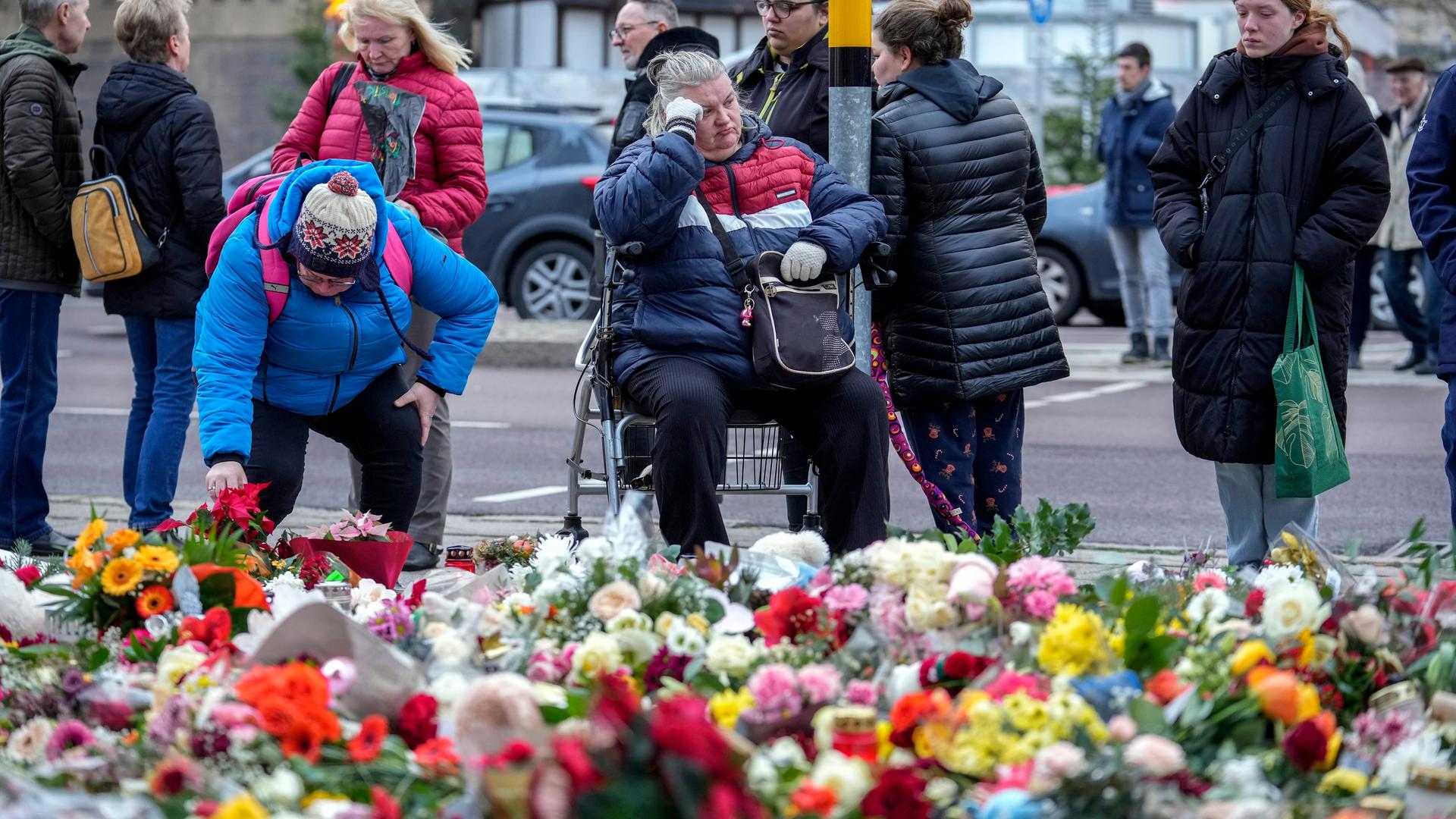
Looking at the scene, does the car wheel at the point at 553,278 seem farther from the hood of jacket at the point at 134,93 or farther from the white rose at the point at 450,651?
the white rose at the point at 450,651

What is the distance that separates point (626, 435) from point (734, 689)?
2.51m

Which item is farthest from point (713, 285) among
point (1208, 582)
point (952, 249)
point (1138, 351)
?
point (1138, 351)

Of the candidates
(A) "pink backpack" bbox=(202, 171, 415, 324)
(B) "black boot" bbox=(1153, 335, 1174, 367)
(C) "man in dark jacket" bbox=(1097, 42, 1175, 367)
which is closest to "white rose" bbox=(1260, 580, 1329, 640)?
(A) "pink backpack" bbox=(202, 171, 415, 324)

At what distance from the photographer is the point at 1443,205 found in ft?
16.3

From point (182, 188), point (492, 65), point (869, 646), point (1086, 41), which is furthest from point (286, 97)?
point (869, 646)

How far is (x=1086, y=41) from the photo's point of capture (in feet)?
71.7

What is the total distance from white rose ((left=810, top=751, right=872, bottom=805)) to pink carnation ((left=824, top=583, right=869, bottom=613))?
2.59 ft

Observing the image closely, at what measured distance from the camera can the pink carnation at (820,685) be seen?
2828 millimetres

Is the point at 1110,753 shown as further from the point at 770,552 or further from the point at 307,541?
the point at 307,541

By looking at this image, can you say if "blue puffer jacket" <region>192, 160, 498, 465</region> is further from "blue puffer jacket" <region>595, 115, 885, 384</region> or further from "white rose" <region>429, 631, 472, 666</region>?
"white rose" <region>429, 631, 472, 666</region>

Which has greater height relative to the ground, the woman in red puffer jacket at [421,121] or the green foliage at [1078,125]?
the green foliage at [1078,125]

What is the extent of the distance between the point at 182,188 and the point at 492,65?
84.4ft

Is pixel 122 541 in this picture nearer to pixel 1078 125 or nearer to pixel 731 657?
pixel 731 657

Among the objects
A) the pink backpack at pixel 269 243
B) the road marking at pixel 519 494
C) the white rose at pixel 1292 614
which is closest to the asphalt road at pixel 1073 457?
the road marking at pixel 519 494
